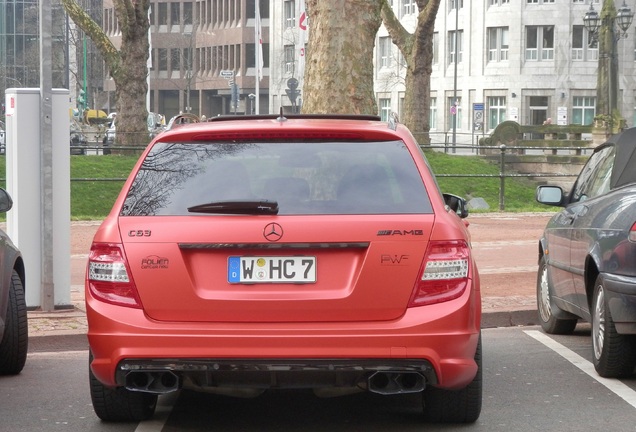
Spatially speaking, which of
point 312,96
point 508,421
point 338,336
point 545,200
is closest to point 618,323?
point 508,421

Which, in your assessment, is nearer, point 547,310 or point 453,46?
point 547,310

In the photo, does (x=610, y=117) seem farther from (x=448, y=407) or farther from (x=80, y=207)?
(x=448, y=407)

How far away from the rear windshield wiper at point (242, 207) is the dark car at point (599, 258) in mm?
2637

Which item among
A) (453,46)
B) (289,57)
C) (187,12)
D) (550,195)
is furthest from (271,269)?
(187,12)

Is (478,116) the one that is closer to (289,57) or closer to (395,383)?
(289,57)

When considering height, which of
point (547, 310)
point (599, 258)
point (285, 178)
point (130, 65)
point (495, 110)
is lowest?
point (547, 310)

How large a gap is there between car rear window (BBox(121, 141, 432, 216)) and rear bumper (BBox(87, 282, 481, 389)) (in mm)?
527

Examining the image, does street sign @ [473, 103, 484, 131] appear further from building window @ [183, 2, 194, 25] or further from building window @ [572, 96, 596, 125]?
building window @ [183, 2, 194, 25]

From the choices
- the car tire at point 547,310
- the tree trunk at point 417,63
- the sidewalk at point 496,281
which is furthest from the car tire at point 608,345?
the tree trunk at point 417,63

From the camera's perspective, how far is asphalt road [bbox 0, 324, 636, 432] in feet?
23.0

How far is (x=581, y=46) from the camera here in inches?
3216

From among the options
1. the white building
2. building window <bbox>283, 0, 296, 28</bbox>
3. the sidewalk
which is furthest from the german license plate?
building window <bbox>283, 0, 296, 28</bbox>

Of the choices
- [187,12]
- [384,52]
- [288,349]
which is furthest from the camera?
[187,12]

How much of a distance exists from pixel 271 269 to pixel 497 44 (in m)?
78.4
